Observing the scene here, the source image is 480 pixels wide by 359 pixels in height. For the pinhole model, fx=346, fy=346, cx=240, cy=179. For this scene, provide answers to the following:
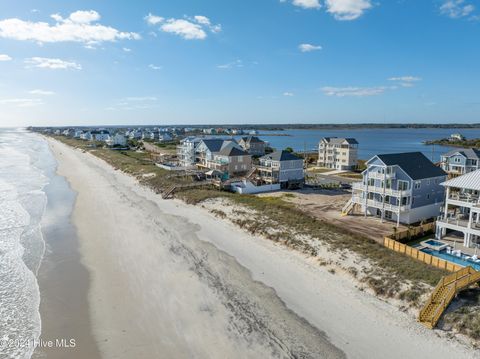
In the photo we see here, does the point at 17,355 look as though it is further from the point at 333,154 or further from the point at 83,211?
the point at 333,154

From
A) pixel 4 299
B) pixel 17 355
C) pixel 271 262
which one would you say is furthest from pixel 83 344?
pixel 271 262

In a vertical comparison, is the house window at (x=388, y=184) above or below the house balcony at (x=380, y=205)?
above

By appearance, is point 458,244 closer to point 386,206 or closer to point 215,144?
point 386,206

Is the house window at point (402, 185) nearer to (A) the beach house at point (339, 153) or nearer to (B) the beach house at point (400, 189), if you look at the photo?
(B) the beach house at point (400, 189)

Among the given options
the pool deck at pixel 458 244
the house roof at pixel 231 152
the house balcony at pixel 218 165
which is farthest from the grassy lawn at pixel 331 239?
the house roof at pixel 231 152

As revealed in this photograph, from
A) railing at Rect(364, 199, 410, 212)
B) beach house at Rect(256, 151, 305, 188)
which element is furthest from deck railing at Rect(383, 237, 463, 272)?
beach house at Rect(256, 151, 305, 188)

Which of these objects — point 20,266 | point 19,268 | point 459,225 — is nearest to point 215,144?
point 20,266
